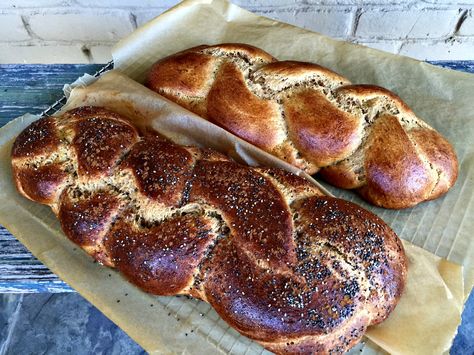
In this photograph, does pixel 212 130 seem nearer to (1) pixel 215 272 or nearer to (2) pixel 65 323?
(1) pixel 215 272

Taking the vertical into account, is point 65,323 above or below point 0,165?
below

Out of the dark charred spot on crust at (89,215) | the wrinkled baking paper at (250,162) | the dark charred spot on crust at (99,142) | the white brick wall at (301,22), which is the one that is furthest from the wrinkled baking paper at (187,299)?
the white brick wall at (301,22)

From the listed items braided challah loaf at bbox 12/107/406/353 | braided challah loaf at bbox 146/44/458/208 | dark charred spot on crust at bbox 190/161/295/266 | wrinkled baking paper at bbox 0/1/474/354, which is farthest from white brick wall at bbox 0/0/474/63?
dark charred spot on crust at bbox 190/161/295/266

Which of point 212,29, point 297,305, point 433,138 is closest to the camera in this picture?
point 297,305

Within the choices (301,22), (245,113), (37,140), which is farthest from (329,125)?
(301,22)

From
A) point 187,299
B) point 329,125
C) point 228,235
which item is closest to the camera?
point 228,235

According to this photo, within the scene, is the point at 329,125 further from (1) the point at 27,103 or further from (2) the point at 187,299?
(1) the point at 27,103

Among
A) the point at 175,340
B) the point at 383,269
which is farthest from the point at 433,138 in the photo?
the point at 175,340
